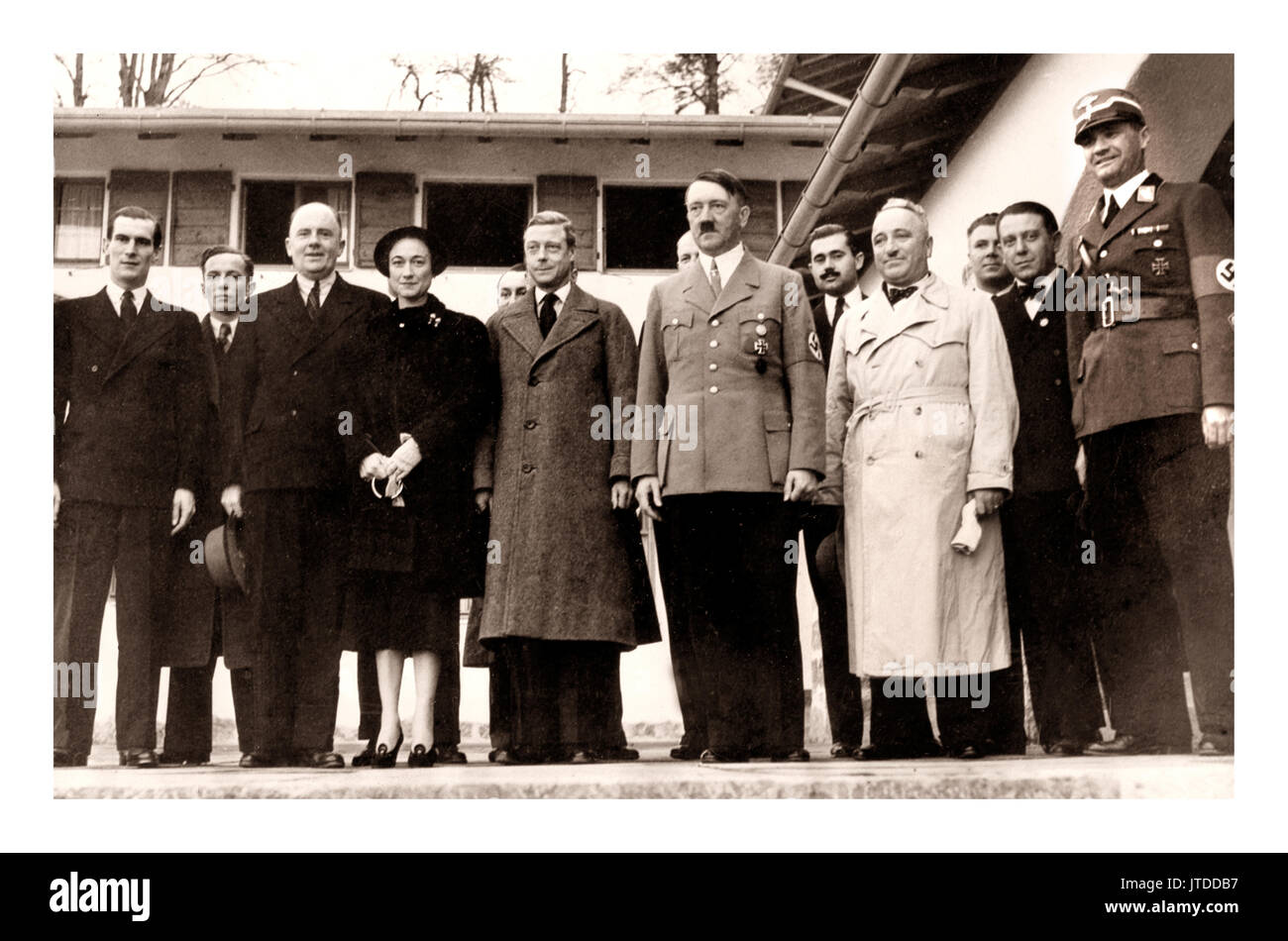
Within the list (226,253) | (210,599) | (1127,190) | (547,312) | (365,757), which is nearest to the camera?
Result: (365,757)

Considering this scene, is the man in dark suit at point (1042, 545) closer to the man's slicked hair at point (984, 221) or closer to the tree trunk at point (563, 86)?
the man's slicked hair at point (984, 221)

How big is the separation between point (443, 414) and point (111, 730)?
79.0 inches

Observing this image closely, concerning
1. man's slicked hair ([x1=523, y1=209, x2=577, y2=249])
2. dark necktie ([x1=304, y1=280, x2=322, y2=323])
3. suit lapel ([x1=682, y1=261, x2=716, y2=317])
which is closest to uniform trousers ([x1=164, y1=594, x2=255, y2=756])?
dark necktie ([x1=304, y1=280, x2=322, y2=323])

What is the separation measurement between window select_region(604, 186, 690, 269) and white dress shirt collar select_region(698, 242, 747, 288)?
1.33 feet

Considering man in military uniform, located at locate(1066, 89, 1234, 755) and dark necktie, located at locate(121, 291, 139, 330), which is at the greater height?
dark necktie, located at locate(121, 291, 139, 330)

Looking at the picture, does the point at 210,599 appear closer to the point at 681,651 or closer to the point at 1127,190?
the point at 681,651

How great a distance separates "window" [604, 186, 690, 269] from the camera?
7.82 meters

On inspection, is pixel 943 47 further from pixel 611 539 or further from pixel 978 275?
pixel 611 539

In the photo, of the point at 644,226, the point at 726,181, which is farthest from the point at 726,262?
the point at 644,226

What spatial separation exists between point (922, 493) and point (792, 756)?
115cm

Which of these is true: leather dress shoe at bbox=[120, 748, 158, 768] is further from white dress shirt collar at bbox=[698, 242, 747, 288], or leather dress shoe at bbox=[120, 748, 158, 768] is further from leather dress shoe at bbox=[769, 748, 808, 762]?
white dress shirt collar at bbox=[698, 242, 747, 288]

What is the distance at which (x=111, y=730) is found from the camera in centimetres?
773

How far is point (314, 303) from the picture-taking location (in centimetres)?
764

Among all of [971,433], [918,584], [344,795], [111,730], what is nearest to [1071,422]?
[971,433]
